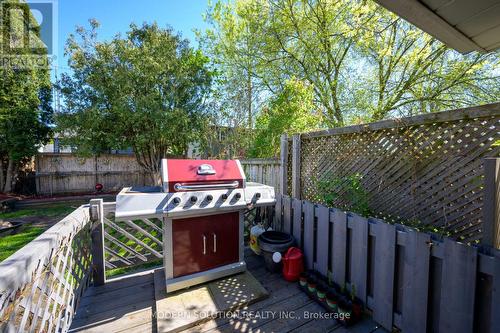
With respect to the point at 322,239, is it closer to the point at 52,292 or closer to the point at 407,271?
the point at 407,271

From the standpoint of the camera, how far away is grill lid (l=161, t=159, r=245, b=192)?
6.92ft

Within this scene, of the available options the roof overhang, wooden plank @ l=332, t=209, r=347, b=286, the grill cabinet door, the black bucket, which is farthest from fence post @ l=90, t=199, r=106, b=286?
the roof overhang

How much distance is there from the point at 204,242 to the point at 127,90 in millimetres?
6615

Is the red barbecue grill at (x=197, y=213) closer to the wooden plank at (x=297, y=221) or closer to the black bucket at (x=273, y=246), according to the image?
the black bucket at (x=273, y=246)

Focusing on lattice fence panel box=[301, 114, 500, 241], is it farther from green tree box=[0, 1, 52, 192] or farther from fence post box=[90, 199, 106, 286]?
green tree box=[0, 1, 52, 192]

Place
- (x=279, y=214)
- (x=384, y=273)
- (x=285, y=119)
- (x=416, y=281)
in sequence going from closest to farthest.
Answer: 1. (x=416, y=281)
2. (x=384, y=273)
3. (x=279, y=214)
4. (x=285, y=119)

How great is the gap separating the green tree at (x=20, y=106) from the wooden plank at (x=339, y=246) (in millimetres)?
10491

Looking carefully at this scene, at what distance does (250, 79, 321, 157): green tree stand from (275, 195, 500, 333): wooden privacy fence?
287cm

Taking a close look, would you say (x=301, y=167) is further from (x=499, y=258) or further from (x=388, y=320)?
(x=499, y=258)

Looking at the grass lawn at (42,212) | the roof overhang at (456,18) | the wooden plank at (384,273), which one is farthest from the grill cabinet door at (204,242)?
the grass lawn at (42,212)

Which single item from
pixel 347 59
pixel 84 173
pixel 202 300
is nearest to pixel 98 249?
pixel 202 300

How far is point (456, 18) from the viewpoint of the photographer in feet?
5.46

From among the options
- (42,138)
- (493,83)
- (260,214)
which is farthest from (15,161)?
(493,83)

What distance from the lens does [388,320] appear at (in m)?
1.77
